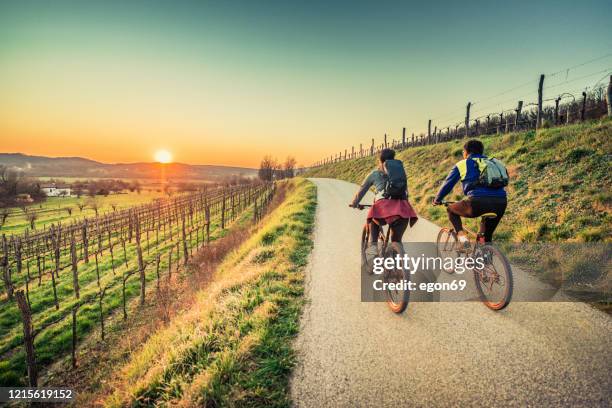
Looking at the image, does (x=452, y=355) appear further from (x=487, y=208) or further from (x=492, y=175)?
(x=492, y=175)

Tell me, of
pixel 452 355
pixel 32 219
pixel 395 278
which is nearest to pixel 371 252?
pixel 395 278

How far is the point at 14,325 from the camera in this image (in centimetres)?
1284

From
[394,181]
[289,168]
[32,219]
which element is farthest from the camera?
[289,168]

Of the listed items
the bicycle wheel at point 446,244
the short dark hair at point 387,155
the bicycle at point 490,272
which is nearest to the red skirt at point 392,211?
the short dark hair at point 387,155

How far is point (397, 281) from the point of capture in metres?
4.41

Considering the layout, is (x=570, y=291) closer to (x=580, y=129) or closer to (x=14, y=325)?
(x=580, y=129)

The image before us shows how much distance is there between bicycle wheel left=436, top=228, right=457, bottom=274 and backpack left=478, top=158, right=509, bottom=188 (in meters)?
1.35

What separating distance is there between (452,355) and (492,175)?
7.75ft

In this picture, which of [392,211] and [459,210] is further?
[459,210]

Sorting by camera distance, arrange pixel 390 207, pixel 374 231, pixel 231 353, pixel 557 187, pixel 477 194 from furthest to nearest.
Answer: pixel 557 187 < pixel 374 231 < pixel 390 207 < pixel 477 194 < pixel 231 353

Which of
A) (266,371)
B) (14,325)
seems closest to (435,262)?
(266,371)

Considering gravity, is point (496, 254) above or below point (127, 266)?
above

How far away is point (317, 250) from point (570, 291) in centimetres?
515

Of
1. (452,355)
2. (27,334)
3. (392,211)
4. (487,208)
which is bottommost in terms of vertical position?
(27,334)
